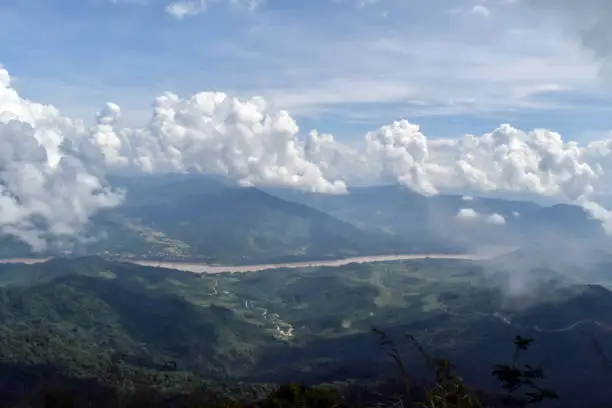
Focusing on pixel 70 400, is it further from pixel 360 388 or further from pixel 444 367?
pixel 444 367

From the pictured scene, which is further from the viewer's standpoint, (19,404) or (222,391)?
(222,391)

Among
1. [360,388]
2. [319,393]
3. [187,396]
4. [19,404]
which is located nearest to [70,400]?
[19,404]

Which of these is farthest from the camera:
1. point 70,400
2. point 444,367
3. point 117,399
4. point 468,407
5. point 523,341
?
point 117,399

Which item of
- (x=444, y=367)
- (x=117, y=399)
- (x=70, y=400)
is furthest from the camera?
(x=117, y=399)

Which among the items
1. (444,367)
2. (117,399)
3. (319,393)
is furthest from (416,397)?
(444,367)

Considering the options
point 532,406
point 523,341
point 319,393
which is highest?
point 523,341

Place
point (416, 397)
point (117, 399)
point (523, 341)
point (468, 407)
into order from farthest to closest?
point (117, 399) < point (416, 397) < point (523, 341) < point (468, 407)

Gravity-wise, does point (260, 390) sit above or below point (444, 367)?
below

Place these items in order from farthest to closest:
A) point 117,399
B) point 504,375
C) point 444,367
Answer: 1. point 117,399
2. point 504,375
3. point 444,367

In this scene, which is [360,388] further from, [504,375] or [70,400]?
[504,375]
